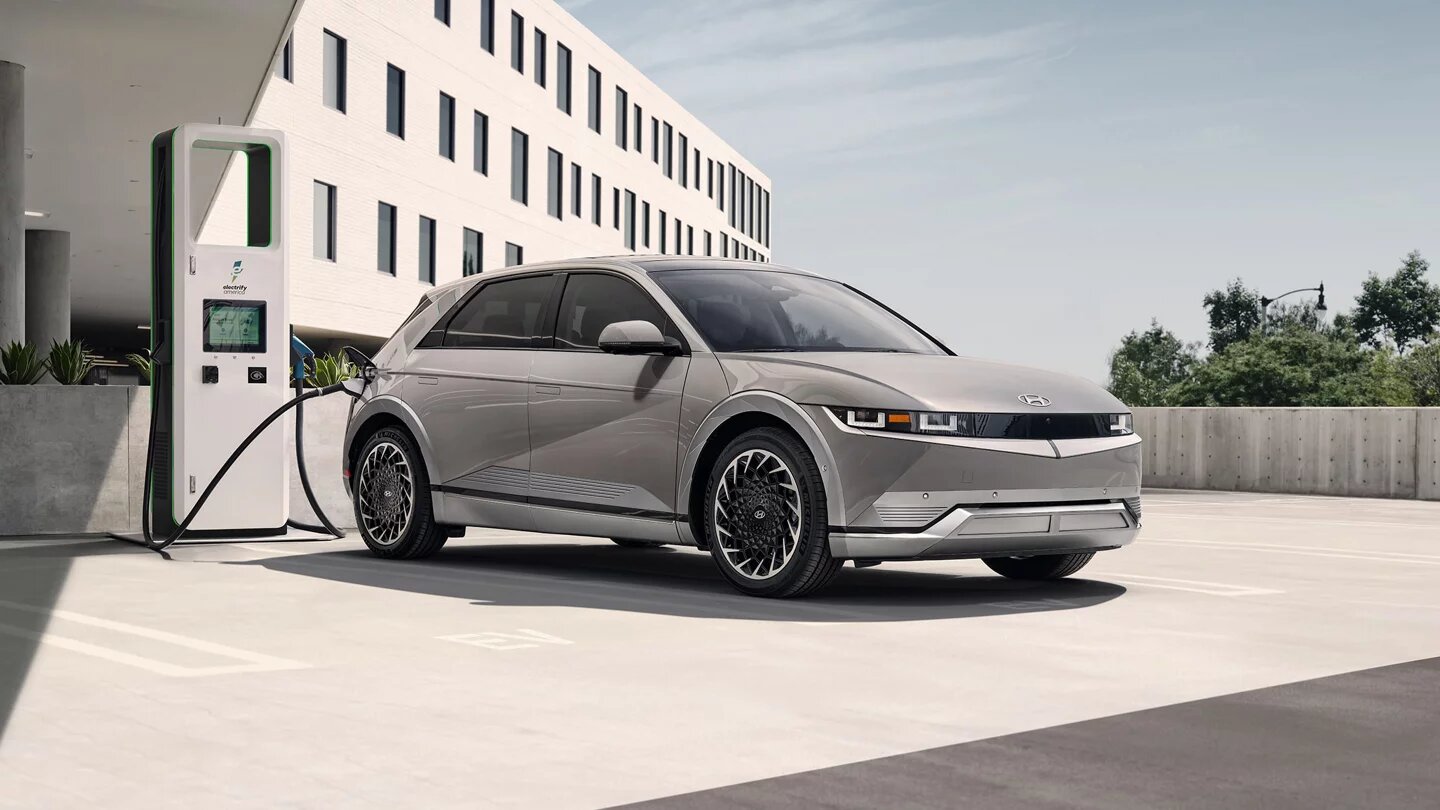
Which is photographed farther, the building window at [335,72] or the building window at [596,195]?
the building window at [596,195]

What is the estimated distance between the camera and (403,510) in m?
9.87

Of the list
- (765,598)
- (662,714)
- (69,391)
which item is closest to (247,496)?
(69,391)

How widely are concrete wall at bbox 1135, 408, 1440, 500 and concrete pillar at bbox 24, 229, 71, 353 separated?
19560 millimetres

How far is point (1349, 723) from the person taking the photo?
4.83 m

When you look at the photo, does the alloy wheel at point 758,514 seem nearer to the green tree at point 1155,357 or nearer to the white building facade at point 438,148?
the white building facade at point 438,148

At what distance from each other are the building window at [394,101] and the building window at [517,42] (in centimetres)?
734

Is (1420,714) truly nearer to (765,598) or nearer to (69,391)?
(765,598)

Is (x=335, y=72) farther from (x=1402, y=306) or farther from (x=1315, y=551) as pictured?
(x=1402, y=306)

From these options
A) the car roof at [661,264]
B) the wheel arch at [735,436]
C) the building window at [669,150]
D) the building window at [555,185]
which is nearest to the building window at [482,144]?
the building window at [555,185]

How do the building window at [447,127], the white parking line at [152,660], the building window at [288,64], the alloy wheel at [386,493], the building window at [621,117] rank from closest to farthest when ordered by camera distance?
the white parking line at [152,660]
the alloy wheel at [386,493]
the building window at [288,64]
the building window at [447,127]
the building window at [621,117]

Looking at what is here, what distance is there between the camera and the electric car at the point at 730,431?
24.0ft

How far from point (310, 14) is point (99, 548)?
23130 millimetres

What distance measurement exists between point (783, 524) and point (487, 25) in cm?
3571

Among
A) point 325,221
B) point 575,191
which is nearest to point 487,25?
point 575,191
